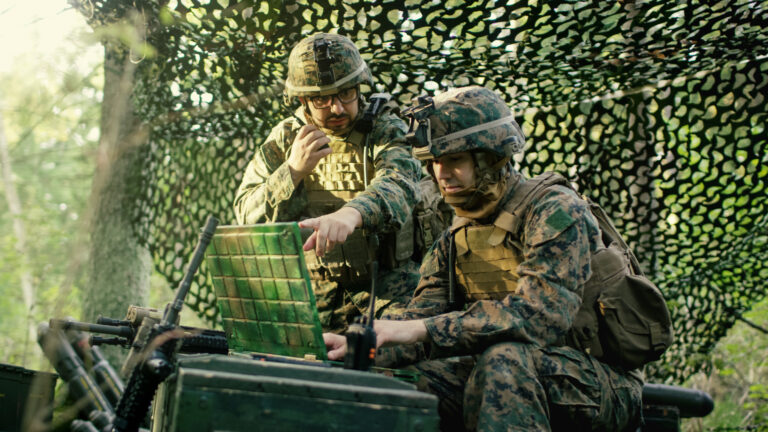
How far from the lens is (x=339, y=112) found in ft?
11.9

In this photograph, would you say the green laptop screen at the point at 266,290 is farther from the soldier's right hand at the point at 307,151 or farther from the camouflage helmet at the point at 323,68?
the camouflage helmet at the point at 323,68

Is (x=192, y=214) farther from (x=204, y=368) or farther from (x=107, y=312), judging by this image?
(x=204, y=368)

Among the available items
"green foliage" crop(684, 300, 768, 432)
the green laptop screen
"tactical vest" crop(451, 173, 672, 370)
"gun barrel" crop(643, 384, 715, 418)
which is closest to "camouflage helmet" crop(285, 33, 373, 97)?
"tactical vest" crop(451, 173, 672, 370)

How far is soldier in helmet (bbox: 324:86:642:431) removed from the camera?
2.48 m

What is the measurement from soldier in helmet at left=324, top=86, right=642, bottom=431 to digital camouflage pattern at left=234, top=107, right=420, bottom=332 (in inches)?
16.4

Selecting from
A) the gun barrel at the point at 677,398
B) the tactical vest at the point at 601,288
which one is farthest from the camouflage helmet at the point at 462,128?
the gun barrel at the point at 677,398

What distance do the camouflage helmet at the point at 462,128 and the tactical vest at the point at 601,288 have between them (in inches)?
8.5

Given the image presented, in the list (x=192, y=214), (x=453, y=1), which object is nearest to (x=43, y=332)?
(x=192, y=214)

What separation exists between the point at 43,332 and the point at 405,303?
1.71m

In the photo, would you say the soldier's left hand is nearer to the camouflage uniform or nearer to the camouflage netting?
the camouflage uniform

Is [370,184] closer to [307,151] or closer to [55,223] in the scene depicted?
[307,151]

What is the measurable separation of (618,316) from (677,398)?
0.83 metres

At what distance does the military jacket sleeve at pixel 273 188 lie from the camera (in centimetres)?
360

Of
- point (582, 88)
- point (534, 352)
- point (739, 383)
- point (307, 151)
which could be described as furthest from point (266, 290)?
point (739, 383)
